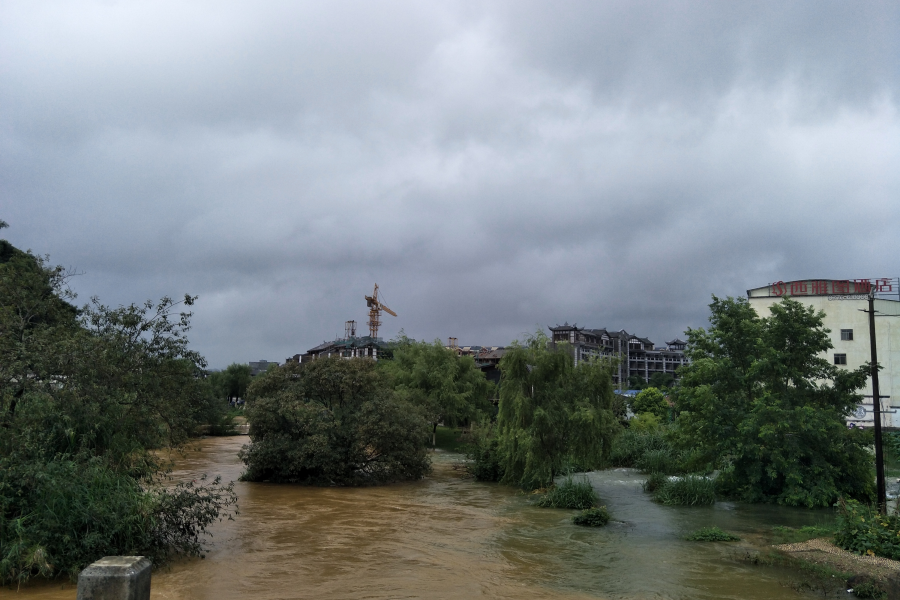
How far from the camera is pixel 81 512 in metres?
11.1

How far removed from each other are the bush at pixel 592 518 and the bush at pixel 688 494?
5.41m

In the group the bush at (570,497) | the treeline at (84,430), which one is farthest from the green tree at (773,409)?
the treeline at (84,430)

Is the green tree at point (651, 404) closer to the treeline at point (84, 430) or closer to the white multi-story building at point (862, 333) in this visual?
the white multi-story building at point (862, 333)

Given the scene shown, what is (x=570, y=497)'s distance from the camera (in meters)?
22.5

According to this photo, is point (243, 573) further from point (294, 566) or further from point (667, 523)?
point (667, 523)

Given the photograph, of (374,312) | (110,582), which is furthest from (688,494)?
(374,312)

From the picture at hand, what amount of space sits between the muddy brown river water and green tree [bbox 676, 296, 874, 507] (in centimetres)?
149

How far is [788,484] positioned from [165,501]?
833 inches

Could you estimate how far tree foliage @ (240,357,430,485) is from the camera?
86.8 ft

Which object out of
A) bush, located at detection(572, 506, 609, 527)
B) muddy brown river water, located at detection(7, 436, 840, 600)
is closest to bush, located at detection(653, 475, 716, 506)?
muddy brown river water, located at detection(7, 436, 840, 600)

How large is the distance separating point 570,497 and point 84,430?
15.9 metres

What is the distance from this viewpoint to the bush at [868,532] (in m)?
14.2

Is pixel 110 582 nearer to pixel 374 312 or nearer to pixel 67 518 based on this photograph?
pixel 67 518

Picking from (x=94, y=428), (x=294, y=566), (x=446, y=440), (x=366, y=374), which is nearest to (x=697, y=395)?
(x=366, y=374)
